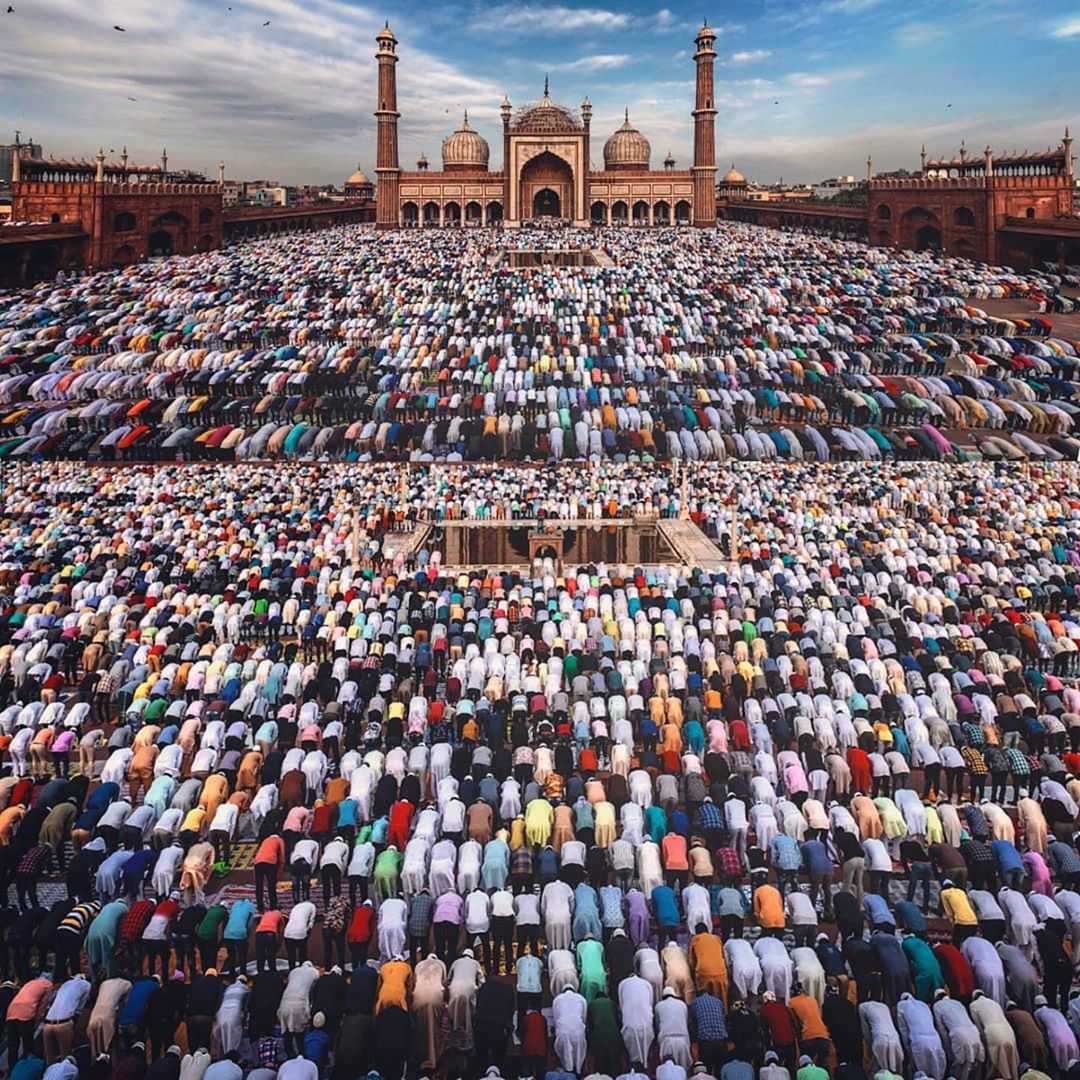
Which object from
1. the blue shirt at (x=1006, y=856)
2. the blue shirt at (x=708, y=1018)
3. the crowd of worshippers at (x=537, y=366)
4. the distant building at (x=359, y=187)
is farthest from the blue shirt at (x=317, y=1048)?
the distant building at (x=359, y=187)

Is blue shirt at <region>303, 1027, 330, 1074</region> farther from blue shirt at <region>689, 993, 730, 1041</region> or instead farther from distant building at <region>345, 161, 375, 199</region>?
distant building at <region>345, 161, 375, 199</region>

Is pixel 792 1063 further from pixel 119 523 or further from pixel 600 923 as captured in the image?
pixel 119 523

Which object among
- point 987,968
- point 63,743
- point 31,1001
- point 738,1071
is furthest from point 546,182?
point 738,1071

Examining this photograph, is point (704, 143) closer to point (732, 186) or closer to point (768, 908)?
point (732, 186)

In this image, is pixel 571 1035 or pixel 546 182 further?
pixel 546 182

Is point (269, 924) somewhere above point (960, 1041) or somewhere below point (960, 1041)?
above

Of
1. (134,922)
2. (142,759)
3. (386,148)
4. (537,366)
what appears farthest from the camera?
(386,148)

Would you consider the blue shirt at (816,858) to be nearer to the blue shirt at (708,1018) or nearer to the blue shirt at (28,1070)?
the blue shirt at (708,1018)
